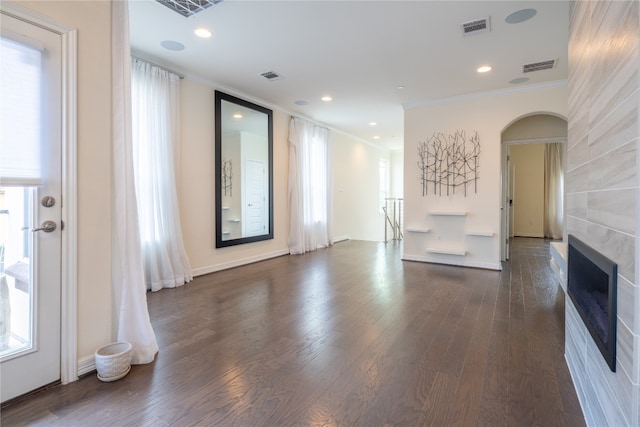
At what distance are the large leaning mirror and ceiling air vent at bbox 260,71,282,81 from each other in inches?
31.5

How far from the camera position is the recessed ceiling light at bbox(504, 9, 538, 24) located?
2895 millimetres

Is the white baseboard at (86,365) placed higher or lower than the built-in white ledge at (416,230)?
lower

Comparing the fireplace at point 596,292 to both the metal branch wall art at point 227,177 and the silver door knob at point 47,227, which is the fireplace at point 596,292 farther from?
the metal branch wall art at point 227,177

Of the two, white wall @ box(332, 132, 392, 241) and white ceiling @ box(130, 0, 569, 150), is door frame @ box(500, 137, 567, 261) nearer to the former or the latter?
white ceiling @ box(130, 0, 569, 150)

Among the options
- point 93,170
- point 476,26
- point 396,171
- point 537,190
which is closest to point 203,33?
point 93,170

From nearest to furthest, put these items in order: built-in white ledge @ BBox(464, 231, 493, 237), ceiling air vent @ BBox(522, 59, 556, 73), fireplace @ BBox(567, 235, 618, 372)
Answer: fireplace @ BBox(567, 235, 618, 372), ceiling air vent @ BBox(522, 59, 556, 73), built-in white ledge @ BBox(464, 231, 493, 237)

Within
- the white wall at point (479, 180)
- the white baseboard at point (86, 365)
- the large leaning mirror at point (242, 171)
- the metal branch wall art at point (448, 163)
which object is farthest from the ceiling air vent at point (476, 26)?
the white baseboard at point (86, 365)

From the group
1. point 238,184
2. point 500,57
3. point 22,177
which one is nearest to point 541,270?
point 500,57

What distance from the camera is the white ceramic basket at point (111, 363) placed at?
194 cm

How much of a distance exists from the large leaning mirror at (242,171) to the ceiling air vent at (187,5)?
1936mm

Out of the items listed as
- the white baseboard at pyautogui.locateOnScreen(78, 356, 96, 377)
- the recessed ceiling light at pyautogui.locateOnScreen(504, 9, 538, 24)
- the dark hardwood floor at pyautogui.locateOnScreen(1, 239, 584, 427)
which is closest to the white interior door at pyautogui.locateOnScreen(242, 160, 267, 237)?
the dark hardwood floor at pyautogui.locateOnScreen(1, 239, 584, 427)

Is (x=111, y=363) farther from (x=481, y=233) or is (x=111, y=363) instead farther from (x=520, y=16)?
(x=481, y=233)

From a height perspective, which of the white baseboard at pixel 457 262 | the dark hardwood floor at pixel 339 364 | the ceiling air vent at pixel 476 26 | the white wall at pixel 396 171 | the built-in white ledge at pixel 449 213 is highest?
the ceiling air vent at pixel 476 26

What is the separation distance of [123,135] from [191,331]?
1597 mm
